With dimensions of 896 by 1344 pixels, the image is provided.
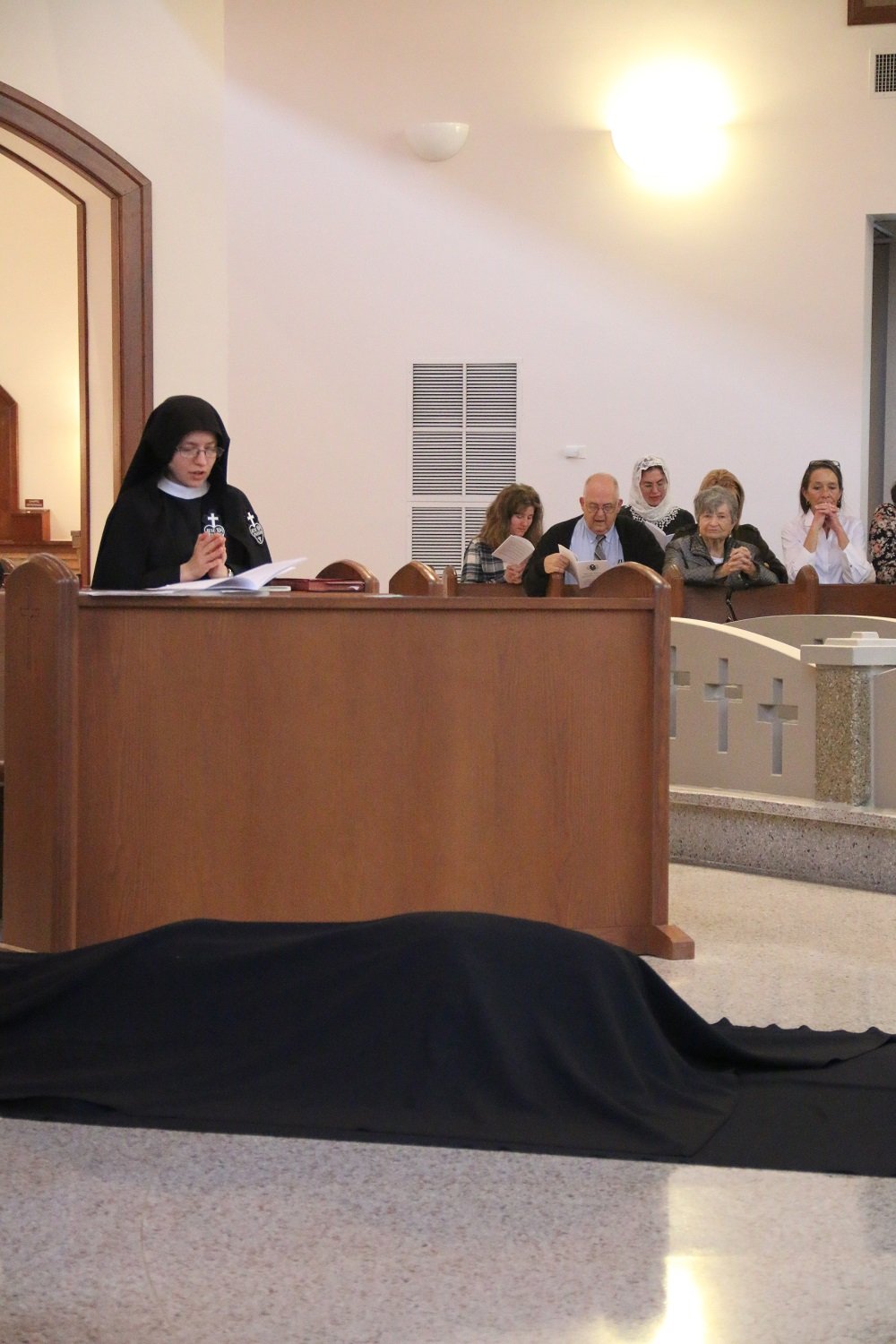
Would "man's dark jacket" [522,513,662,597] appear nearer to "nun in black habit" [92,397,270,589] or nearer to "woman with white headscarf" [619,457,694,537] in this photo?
"woman with white headscarf" [619,457,694,537]

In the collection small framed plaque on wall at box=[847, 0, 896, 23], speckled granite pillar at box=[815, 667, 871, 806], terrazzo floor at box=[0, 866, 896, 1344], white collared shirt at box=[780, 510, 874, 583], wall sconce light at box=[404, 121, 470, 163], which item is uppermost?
small framed plaque on wall at box=[847, 0, 896, 23]

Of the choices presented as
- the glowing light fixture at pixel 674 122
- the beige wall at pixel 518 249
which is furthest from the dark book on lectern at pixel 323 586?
the glowing light fixture at pixel 674 122

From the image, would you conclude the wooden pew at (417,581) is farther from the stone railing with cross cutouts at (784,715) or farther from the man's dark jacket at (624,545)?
the man's dark jacket at (624,545)

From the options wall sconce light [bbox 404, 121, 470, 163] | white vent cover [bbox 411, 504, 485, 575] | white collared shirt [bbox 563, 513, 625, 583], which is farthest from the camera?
white vent cover [bbox 411, 504, 485, 575]

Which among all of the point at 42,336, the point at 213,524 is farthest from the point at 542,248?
the point at 213,524

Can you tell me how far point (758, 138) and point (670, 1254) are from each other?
979 centimetres

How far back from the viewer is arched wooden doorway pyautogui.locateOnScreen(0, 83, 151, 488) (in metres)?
9.80

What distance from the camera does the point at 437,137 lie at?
10.7 meters

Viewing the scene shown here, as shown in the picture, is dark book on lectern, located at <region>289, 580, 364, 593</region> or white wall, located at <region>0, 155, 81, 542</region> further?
white wall, located at <region>0, 155, 81, 542</region>

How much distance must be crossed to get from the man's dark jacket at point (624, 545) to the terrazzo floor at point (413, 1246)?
4.46 metres

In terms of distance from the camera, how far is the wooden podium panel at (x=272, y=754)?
12.4ft

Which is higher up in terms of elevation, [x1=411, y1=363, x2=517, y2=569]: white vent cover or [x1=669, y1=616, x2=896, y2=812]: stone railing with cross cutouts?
[x1=411, y1=363, x2=517, y2=569]: white vent cover

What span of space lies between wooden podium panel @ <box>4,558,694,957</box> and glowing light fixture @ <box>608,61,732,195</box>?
7672mm

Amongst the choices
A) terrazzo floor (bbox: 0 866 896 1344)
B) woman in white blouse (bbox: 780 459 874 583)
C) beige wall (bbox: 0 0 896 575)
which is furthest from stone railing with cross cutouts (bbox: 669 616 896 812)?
beige wall (bbox: 0 0 896 575)
